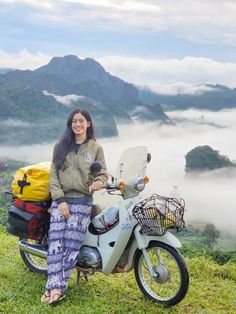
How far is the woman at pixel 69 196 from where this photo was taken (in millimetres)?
5195

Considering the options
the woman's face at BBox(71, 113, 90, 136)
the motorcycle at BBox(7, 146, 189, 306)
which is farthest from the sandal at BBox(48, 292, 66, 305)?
the woman's face at BBox(71, 113, 90, 136)

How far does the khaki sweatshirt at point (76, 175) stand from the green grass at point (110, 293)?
104 centimetres

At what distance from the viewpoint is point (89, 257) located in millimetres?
5281

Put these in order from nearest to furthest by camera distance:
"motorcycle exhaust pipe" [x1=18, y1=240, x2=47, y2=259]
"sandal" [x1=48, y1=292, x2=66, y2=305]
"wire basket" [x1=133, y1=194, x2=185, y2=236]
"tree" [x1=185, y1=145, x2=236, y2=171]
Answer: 1. "wire basket" [x1=133, y1=194, x2=185, y2=236]
2. "sandal" [x1=48, y1=292, x2=66, y2=305]
3. "motorcycle exhaust pipe" [x1=18, y1=240, x2=47, y2=259]
4. "tree" [x1=185, y1=145, x2=236, y2=171]

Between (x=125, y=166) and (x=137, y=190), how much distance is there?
264 millimetres

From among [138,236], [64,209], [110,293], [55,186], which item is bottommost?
[110,293]

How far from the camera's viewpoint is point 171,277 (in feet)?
16.5

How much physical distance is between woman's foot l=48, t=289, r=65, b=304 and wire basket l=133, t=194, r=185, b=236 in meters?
1.07

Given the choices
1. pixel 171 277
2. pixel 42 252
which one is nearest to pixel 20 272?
pixel 42 252

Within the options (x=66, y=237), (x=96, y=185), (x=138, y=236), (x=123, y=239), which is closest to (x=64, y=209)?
(x=66, y=237)

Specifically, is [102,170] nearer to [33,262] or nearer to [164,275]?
[164,275]

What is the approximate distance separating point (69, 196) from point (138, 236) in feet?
2.75

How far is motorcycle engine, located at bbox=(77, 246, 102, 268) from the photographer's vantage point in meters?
5.25

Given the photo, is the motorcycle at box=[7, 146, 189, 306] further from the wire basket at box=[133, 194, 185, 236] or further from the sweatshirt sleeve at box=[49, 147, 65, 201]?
the sweatshirt sleeve at box=[49, 147, 65, 201]
